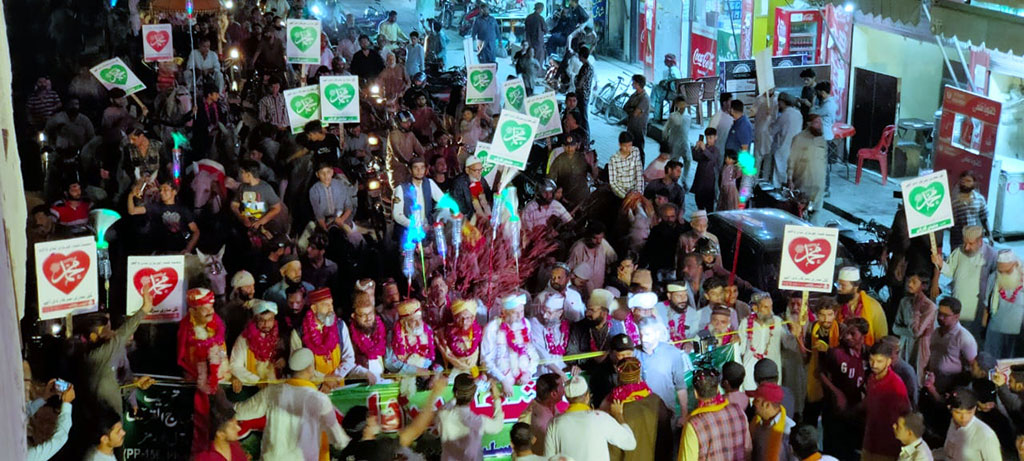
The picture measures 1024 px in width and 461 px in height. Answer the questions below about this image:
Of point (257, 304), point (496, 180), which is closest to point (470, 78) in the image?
point (496, 180)

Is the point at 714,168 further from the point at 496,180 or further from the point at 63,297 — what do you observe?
the point at 63,297

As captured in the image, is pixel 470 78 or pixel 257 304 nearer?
pixel 257 304

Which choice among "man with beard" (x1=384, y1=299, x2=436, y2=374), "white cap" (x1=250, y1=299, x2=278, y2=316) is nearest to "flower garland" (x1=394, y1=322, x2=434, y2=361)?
"man with beard" (x1=384, y1=299, x2=436, y2=374)

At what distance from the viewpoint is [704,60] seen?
925 inches

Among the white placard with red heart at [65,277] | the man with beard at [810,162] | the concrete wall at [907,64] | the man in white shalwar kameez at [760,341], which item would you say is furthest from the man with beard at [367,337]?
the concrete wall at [907,64]

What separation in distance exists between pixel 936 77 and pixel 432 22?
16.1 meters

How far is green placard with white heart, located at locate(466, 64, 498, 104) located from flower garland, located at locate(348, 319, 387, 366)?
7.85 m

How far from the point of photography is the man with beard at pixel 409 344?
8047mm

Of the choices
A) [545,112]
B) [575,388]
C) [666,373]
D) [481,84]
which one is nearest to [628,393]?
[575,388]

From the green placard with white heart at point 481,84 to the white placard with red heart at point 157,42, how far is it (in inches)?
193

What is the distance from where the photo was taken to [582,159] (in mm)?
13148

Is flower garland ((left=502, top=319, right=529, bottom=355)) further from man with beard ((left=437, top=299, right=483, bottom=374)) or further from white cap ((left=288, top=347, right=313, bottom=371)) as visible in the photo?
white cap ((left=288, top=347, right=313, bottom=371))

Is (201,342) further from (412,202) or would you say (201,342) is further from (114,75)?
(114,75)

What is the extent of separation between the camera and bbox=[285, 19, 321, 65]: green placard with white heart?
57.4 ft
